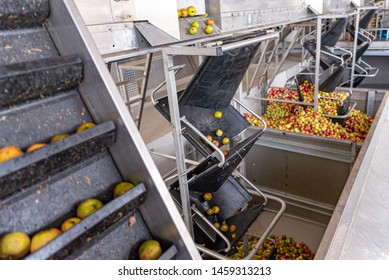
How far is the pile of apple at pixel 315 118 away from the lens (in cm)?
372

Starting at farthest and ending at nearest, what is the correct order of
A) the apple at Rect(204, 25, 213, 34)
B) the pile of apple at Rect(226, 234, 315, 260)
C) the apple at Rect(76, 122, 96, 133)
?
the pile of apple at Rect(226, 234, 315, 260) < the apple at Rect(204, 25, 213, 34) < the apple at Rect(76, 122, 96, 133)

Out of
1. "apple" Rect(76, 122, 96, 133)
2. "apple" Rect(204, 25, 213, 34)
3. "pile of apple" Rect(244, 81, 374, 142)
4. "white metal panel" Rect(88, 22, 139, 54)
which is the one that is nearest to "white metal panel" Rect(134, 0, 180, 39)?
"white metal panel" Rect(88, 22, 139, 54)

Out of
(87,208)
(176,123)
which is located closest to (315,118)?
(176,123)

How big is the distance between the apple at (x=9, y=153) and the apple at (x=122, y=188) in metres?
0.26

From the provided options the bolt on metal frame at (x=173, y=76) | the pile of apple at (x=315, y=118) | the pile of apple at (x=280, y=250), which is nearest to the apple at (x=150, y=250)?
the bolt on metal frame at (x=173, y=76)

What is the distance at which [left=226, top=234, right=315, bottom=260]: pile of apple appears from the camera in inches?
108

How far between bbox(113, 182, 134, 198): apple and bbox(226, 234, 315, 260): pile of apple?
6.83 ft

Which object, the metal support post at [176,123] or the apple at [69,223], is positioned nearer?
the apple at [69,223]

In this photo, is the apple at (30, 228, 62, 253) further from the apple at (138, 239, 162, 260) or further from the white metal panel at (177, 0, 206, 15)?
the white metal panel at (177, 0, 206, 15)

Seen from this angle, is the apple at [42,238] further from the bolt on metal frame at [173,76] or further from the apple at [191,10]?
the apple at [191,10]

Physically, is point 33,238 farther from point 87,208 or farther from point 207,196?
point 207,196

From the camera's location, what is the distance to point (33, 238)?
0.71 metres

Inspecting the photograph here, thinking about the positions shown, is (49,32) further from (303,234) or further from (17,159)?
(303,234)
